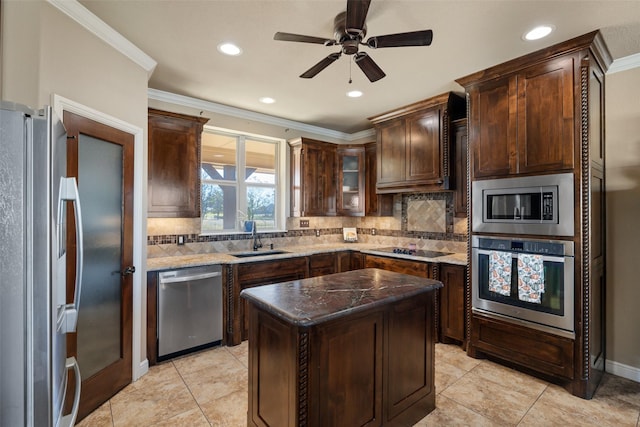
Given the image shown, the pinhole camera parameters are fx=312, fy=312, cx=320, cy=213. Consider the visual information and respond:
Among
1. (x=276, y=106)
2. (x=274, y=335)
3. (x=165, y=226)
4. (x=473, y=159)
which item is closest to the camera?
(x=274, y=335)

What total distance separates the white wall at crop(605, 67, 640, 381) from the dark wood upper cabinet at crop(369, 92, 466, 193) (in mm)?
1398

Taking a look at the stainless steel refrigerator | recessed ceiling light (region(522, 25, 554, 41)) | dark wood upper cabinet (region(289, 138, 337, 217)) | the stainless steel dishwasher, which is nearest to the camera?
the stainless steel refrigerator

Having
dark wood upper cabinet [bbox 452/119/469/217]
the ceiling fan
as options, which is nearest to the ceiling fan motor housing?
the ceiling fan

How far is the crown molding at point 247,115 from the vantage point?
3.61 metres

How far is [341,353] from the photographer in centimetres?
173

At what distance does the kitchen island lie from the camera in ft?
5.28

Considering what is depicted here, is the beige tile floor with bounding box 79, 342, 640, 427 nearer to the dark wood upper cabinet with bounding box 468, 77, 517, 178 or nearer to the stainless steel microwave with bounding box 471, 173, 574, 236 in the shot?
the stainless steel microwave with bounding box 471, 173, 574, 236

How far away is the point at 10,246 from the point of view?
974 millimetres

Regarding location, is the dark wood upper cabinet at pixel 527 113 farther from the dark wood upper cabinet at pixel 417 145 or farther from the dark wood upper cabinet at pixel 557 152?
the dark wood upper cabinet at pixel 417 145

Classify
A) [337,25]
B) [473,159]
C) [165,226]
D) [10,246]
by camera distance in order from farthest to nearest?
[165,226] → [473,159] → [337,25] → [10,246]

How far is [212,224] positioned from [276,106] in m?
1.76

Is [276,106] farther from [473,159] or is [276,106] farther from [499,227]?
[499,227]

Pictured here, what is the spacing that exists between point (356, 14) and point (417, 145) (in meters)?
2.42

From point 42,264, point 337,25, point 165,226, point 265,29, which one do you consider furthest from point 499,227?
point 165,226
